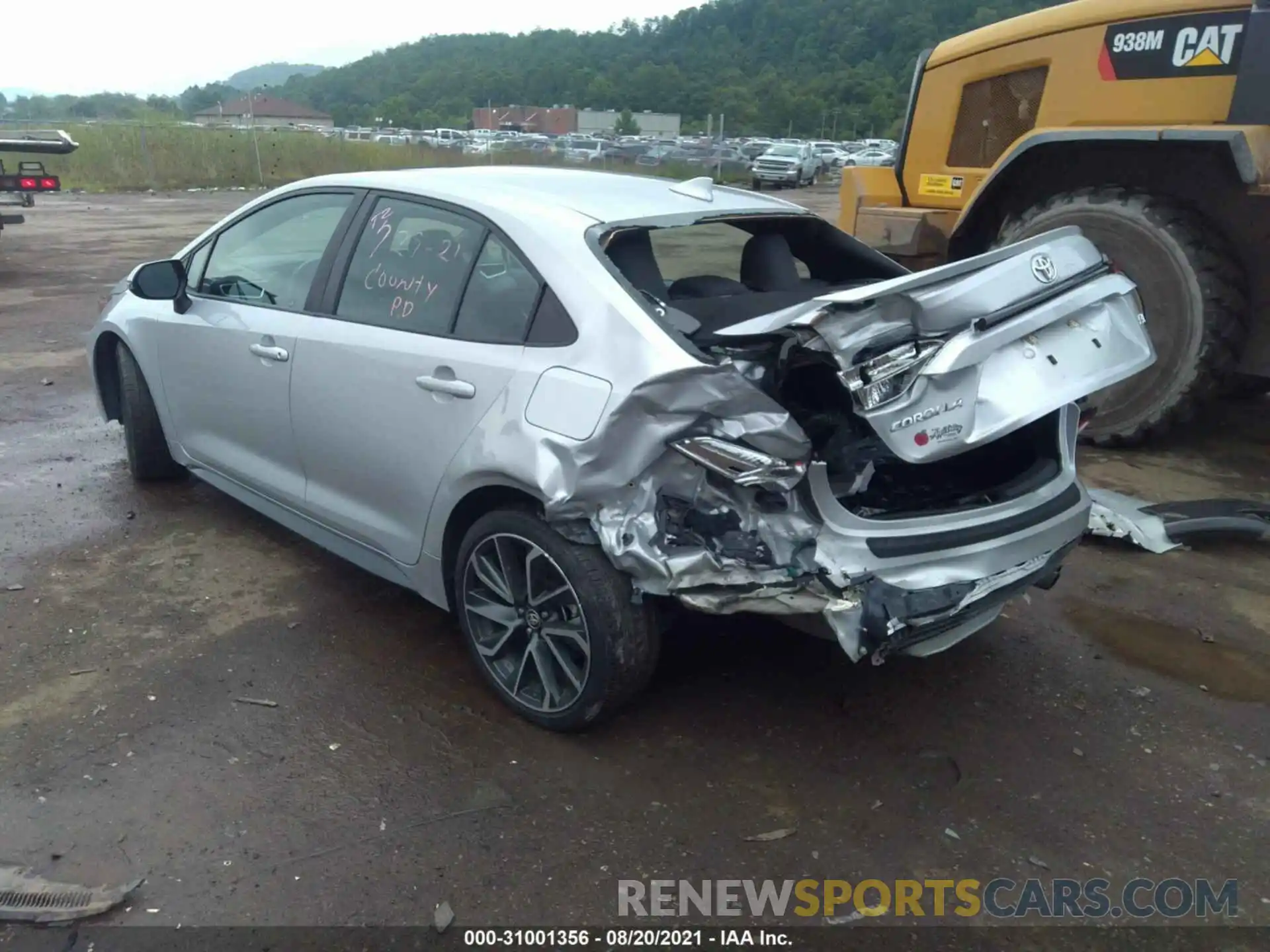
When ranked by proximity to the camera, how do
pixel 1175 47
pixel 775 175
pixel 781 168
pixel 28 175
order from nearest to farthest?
pixel 1175 47
pixel 28 175
pixel 775 175
pixel 781 168

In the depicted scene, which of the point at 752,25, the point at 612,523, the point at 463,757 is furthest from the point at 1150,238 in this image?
the point at 752,25

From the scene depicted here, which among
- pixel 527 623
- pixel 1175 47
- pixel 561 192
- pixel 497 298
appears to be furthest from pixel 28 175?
pixel 1175 47

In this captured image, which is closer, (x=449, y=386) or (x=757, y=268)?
(x=449, y=386)

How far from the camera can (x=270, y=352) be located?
3.95m

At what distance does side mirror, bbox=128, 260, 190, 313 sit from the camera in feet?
14.5

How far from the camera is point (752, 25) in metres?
73.6

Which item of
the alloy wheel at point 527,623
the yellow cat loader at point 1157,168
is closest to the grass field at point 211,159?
the yellow cat loader at point 1157,168

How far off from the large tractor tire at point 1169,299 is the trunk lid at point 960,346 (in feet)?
9.52

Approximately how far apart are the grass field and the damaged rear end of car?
2646 centimetres

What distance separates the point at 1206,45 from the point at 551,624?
510 cm

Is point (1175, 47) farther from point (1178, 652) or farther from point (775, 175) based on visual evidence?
point (775, 175)

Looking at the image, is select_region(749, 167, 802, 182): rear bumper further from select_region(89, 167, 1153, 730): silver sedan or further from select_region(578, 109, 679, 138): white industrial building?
select_region(89, 167, 1153, 730): silver sedan

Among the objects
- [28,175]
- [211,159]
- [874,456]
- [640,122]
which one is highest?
[874,456]

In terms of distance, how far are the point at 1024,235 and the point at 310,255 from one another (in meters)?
4.30
